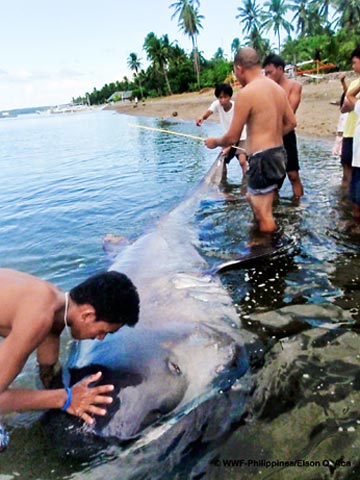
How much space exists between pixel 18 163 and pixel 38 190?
24.2 feet

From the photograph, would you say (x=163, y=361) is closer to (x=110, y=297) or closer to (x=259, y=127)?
(x=110, y=297)

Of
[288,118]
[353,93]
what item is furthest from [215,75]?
[288,118]

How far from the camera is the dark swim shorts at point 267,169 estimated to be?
4.63 m

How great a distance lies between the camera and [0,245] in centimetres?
685

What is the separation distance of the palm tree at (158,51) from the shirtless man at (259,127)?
69.5m

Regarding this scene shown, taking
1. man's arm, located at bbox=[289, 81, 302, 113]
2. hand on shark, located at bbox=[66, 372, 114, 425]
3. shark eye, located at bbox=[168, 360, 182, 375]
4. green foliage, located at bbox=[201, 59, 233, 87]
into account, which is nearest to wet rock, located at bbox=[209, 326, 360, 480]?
shark eye, located at bbox=[168, 360, 182, 375]

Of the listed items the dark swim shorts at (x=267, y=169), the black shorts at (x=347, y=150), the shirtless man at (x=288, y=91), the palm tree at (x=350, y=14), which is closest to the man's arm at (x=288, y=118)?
the dark swim shorts at (x=267, y=169)

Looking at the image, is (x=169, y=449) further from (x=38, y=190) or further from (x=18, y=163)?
(x=18, y=163)

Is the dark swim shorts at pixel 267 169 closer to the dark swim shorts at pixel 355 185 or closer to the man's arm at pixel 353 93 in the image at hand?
the dark swim shorts at pixel 355 185

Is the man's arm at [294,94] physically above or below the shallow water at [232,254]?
above

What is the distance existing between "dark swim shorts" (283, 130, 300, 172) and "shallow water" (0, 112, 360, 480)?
23.1 inches

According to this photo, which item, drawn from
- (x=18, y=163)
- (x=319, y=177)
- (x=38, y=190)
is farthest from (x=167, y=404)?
(x=18, y=163)

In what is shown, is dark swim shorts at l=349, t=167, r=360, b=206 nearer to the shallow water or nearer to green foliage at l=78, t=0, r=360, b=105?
the shallow water

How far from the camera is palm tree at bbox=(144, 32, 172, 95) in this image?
70188mm
